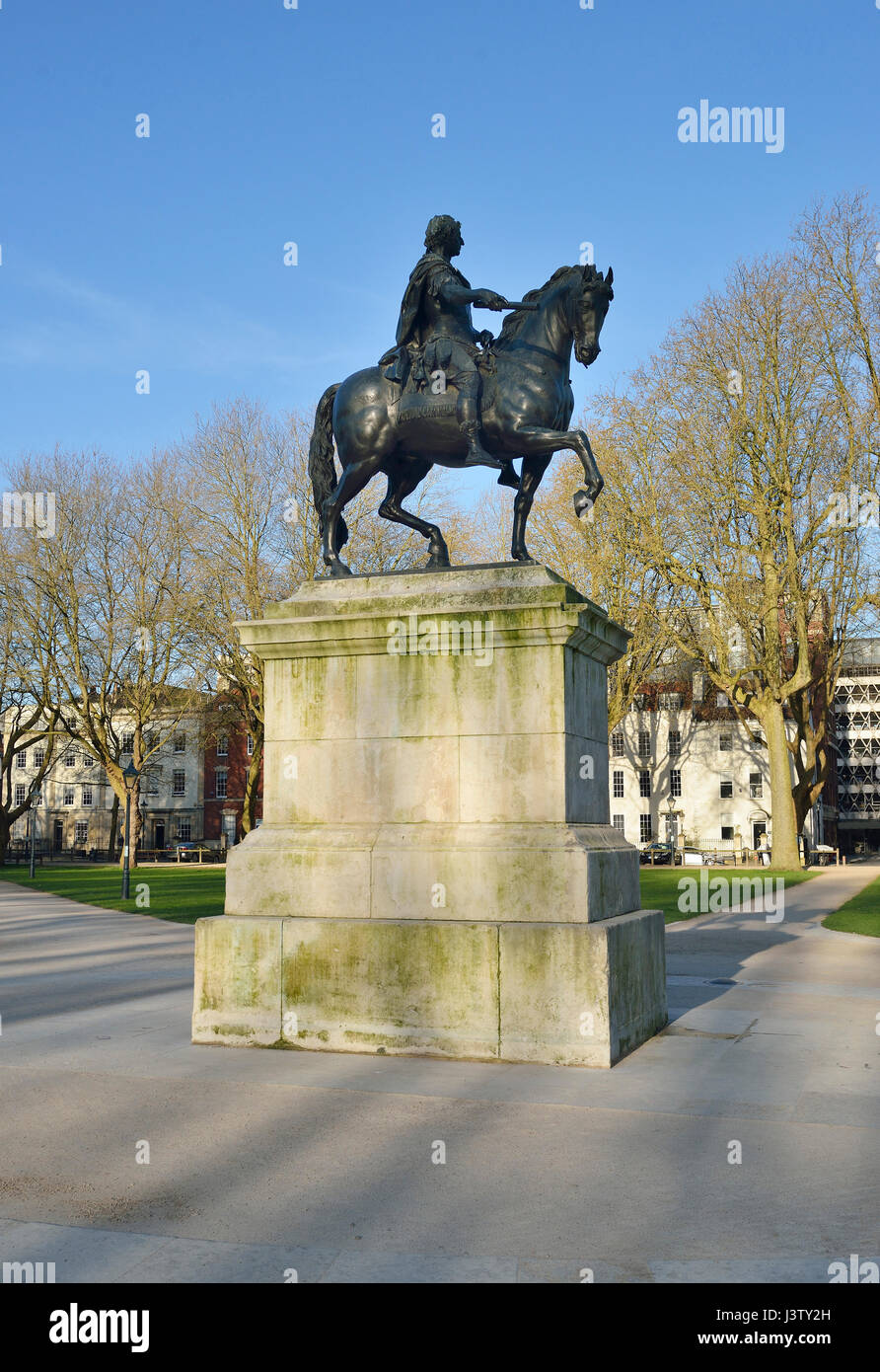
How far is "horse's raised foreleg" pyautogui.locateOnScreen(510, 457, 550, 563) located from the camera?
→ 952 cm

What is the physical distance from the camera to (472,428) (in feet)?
30.0

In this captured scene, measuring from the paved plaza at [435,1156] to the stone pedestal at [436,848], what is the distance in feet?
1.07

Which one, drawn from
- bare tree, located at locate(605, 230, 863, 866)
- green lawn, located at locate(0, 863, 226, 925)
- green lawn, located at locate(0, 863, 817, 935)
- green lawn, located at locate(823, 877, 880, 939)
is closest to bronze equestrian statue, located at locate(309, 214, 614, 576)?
green lawn, located at locate(0, 863, 817, 935)

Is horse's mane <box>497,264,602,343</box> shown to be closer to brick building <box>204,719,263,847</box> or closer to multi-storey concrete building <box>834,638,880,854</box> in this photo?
brick building <box>204,719,263,847</box>

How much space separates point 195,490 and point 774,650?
71.7 ft

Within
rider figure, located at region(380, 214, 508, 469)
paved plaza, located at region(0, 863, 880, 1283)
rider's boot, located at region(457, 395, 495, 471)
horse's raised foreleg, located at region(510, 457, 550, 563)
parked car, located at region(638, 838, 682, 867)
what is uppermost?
rider figure, located at region(380, 214, 508, 469)

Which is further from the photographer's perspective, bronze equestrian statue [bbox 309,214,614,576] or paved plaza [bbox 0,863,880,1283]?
bronze equestrian statue [bbox 309,214,614,576]

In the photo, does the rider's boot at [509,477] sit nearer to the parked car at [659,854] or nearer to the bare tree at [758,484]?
the bare tree at [758,484]

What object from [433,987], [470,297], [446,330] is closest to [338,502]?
[446,330]

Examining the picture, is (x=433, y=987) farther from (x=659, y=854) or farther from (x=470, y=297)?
(x=659, y=854)

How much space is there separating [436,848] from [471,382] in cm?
384
